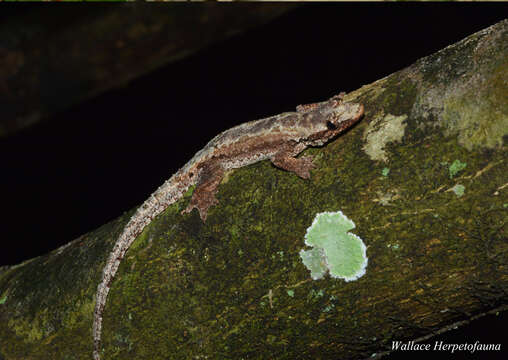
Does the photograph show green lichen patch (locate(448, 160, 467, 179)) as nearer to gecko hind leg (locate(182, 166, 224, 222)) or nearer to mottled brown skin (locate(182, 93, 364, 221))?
mottled brown skin (locate(182, 93, 364, 221))

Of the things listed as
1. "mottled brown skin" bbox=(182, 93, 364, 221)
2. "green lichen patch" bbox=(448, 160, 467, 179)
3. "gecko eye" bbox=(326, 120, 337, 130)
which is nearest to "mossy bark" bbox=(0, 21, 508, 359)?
"green lichen patch" bbox=(448, 160, 467, 179)

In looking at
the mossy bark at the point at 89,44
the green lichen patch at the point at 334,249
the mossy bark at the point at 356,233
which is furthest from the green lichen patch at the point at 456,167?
the mossy bark at the point at 89,44

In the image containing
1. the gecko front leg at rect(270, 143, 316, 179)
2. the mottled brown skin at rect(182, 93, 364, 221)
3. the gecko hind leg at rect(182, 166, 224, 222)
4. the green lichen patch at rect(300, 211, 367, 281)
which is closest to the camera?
the green lichen patch at rect(300, 211, 367, 281)

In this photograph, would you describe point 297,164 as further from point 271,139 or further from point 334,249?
point 271,139

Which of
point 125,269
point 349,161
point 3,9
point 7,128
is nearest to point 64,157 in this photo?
point 7,128

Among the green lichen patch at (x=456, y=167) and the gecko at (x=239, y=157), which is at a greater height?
the gecko at (x=239, y=157)

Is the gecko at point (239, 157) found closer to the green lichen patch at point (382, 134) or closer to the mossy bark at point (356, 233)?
the mossy bark at point (356, 233)

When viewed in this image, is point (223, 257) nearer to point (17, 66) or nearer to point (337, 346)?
point (337, 346)

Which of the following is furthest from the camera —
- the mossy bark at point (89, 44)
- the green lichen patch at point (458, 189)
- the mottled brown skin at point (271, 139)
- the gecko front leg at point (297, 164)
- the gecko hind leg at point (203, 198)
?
the mossy bark at point (89, 44)
